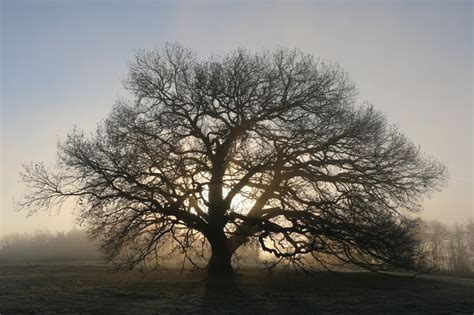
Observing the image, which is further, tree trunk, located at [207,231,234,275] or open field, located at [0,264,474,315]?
tree trunk, located at [207,231,234,275]

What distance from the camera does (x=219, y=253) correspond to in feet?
80.2

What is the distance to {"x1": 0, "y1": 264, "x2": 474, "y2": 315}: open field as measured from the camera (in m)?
14.9

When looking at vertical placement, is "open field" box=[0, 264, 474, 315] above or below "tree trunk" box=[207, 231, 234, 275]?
below

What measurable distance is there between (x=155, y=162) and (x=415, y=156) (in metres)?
13.9

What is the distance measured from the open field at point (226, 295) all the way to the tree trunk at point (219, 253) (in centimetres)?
103

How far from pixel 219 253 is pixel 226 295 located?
7.15 metres

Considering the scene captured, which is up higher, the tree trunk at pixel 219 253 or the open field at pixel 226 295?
the tree trunk at pixel 219 253

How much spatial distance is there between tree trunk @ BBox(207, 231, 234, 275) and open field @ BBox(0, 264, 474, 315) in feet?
3.37

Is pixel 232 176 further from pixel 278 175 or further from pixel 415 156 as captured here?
pixel 415 156

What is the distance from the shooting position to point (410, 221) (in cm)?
2344

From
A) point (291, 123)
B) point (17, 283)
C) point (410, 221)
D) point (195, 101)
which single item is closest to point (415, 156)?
point (410, 221)

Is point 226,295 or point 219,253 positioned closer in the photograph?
point 226,295

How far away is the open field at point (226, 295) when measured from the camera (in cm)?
1490

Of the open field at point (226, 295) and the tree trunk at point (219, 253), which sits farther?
the tree trunk at point (219, 253)
